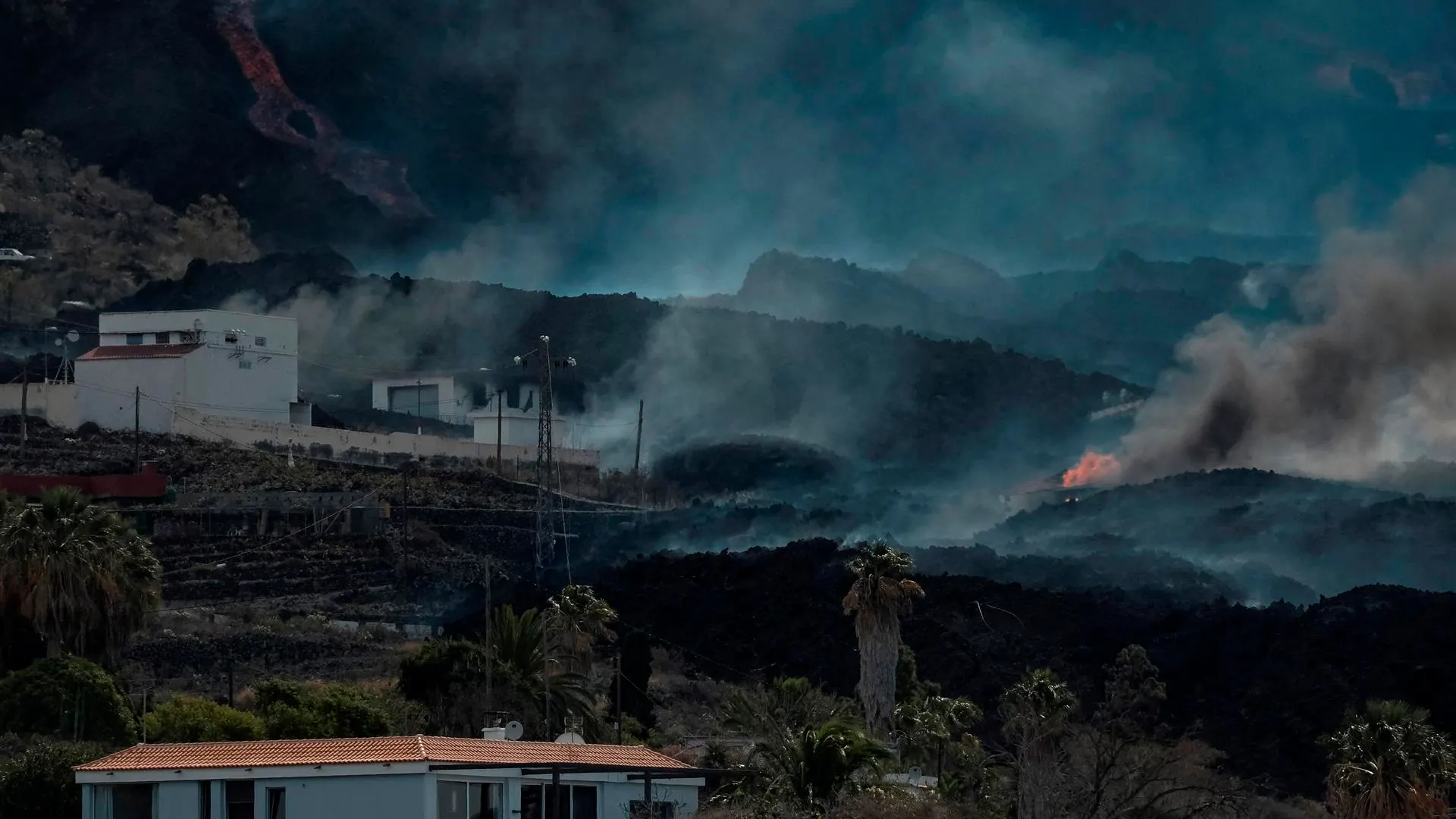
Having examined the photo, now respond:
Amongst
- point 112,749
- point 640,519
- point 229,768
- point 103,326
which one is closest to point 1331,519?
point 640,519

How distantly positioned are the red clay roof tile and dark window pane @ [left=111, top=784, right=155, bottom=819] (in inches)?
18.5

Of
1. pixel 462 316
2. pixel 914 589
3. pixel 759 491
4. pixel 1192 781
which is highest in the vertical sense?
pixel 462 316

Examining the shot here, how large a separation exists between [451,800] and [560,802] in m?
3.84

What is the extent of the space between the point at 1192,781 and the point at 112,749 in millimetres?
31613

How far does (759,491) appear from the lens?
178m

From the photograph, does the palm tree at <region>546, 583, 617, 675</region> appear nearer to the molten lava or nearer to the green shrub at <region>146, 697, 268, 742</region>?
the green shrub at <region>146, 697, 268, 742</region>

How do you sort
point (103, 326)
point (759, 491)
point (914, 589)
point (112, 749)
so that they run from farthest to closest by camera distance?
point (759, 491)
point (103, 326)
point (914, 589)
point (112, 749)

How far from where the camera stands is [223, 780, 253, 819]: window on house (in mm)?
43156

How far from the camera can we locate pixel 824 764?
158 feet

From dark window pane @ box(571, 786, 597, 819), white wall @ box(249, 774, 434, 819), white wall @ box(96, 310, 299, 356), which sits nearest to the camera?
white wall @ box(249, 774, 434, 819)

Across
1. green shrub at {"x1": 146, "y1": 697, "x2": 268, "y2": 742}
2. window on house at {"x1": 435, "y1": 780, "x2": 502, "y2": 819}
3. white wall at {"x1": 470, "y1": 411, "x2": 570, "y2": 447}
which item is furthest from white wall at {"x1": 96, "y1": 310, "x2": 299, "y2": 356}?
window on house at {"x1": 435, "y1": 780, "x2": 502, "y2": 819}

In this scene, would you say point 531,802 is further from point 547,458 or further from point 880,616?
point 547,458

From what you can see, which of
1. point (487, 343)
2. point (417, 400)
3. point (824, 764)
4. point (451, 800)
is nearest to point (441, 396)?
point (417, 400)

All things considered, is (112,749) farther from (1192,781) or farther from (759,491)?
(759,491)
